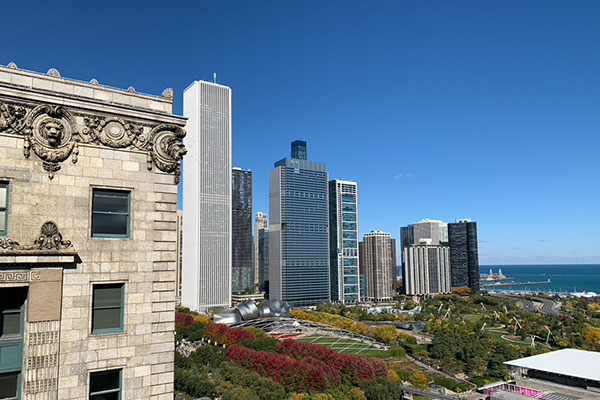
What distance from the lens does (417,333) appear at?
442 feet

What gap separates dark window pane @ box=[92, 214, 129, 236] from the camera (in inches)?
685

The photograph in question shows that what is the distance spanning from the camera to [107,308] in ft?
57.2

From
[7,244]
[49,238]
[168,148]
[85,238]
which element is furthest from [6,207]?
[168,148]

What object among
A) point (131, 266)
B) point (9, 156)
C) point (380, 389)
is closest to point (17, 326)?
point (131, 266)

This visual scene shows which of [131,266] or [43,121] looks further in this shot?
[131,266]

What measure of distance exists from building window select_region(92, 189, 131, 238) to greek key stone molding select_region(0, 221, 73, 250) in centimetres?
122

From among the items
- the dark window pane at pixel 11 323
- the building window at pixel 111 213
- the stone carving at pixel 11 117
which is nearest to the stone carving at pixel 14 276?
the dark window pane at pixel 11 323

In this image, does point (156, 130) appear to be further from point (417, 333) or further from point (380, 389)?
point (417, 333)

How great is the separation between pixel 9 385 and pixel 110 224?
6.34 meters

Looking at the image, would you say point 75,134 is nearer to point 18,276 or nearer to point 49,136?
point 49,136

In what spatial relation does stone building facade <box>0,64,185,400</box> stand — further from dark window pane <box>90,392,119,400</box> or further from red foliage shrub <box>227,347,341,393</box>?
red foliage shrub <box>227,347,341,393</box>

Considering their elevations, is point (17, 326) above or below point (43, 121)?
below

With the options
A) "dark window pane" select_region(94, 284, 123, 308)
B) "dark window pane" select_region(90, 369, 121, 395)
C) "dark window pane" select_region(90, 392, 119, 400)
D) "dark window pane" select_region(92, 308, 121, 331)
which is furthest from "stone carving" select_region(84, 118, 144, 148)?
"dark window pane" select_region(90, 392, 119, 400)

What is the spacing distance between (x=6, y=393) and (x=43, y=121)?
31.2ft
